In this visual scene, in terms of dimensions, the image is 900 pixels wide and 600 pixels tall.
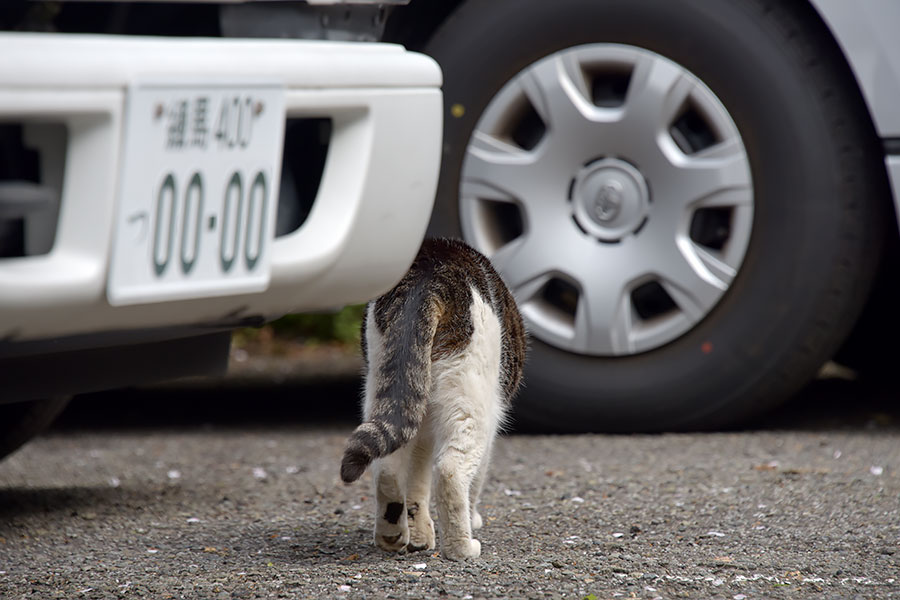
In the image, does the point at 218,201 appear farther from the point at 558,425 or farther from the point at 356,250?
the point at 558,425

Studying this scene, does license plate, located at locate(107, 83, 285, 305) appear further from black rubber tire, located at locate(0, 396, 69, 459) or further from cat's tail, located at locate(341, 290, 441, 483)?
black rubber tire, located at locate(0, 396, 69, 459)

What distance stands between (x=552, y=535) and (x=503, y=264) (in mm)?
1170

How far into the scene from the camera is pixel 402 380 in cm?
255

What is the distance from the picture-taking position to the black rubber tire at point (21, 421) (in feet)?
10.8

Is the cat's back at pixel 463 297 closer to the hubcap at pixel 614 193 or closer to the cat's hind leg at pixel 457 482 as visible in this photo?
the cat's hind leg at pixel 457 482

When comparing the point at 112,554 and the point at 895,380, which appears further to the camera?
the point at 895,380

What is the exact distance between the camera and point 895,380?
5102mm

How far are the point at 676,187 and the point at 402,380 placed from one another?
59.9 inches

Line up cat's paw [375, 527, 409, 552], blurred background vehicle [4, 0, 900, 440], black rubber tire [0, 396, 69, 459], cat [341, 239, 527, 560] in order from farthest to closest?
blurred background vehicle [4, 0, 900, 440] < black rubber tire [0, 396, 69, 459] < cat's paw [375, 527, 409, 552] < cat [341, 239, 527, 560]

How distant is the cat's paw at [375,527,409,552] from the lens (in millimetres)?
2682

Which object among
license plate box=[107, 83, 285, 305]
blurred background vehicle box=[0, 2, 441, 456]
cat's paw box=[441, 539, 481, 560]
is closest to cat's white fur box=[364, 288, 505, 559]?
cat's paw box=[441, 539, 481, 560]

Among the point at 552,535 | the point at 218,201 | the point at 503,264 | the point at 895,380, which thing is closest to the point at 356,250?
the point at 218,201

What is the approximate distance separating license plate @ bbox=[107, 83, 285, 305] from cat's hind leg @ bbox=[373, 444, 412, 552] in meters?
0.62

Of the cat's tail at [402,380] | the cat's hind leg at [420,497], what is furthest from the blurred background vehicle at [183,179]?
the cat's hind leg at [420,497]
